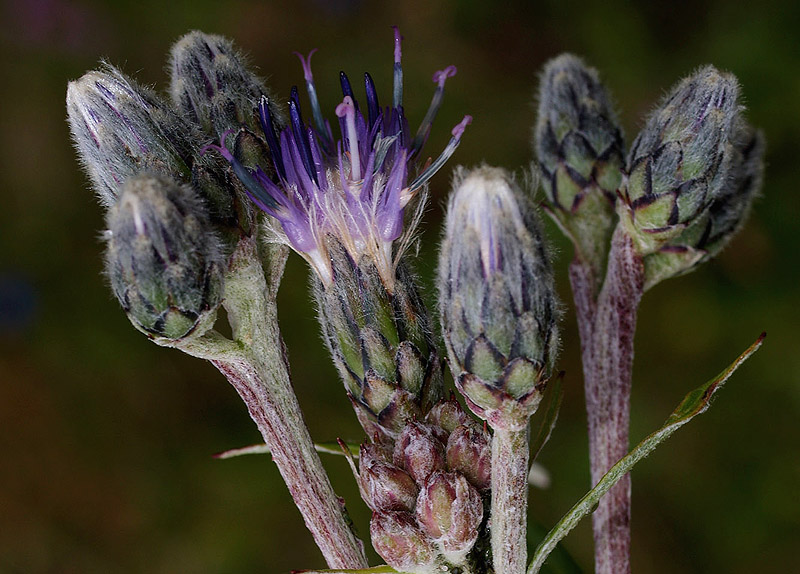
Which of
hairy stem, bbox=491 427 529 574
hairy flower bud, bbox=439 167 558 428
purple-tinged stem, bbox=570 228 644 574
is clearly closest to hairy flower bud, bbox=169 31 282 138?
hairy flower bud, bbox=439 167 558 428

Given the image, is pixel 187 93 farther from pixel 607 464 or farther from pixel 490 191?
pixel 607 464

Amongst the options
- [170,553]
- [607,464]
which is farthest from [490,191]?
[170,553]

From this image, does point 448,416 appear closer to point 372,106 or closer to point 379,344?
point 379,344

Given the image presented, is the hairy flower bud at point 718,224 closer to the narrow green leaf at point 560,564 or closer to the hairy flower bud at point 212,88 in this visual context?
the narrow green leaf at point 560,564

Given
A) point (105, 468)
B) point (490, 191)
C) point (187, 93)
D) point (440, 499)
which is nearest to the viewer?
point (490, 191)

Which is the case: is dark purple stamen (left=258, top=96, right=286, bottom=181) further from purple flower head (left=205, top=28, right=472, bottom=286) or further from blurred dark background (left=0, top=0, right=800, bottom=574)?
blurred dark background (left=0, top=0, right=800, bottom=574)

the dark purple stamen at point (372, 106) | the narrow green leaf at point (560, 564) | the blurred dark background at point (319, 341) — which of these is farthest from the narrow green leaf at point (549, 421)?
the blurred dark background at point (319, 341)
